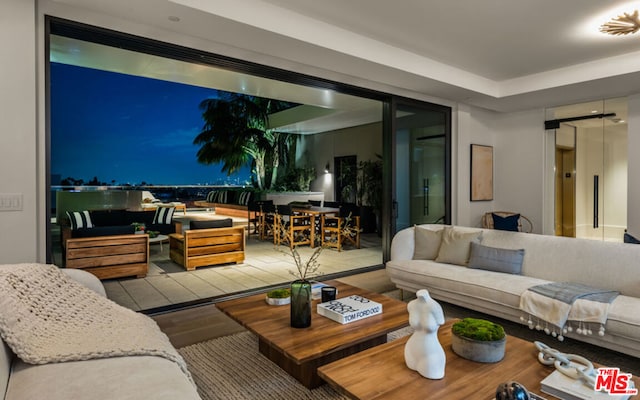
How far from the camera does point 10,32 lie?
2.73m

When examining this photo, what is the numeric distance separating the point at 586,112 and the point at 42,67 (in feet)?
23.0

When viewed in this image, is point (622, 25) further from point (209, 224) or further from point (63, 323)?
point (209, 224)

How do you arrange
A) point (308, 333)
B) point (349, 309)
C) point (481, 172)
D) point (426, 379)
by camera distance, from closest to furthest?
point (426, 379) → point (308, 333) → point (349, 309) → point (481, 172)

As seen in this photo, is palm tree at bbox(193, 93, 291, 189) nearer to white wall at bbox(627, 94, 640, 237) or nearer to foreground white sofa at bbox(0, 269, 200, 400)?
white wall at bbox(627, 94, 640, 237)

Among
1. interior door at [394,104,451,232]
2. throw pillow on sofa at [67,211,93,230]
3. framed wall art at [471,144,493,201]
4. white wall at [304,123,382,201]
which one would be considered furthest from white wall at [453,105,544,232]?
throw pillow on sofa at [67,211,93,230]

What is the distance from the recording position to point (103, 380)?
56.7 inches

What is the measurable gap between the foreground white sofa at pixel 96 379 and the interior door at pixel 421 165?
14.2 ft

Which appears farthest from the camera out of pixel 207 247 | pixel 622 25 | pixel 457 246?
pixel 207 247

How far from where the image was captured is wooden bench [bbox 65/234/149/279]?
4691 mm

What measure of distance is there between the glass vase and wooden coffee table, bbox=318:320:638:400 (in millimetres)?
450

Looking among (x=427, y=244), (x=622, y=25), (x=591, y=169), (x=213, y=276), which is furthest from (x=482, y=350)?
(x=591, y=169)

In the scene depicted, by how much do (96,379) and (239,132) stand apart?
9.86 meters

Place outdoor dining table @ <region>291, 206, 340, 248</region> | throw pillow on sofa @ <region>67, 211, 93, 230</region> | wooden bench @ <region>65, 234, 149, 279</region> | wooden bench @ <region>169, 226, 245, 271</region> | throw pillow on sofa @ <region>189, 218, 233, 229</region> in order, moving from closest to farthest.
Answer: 1. wooden bench @ <region>65, 234, 149, 279</region>
2. wooden bench @ <region>169, 226, 245, 271</region>
3. throw pillow on sofa @ <region>189, 218, 233, 229</region>
4. throw pillow on sofa @ <region>67, 211, 93, 230</region>
5. outdoor dining table @ <region>291, 206, 340, 248</region>

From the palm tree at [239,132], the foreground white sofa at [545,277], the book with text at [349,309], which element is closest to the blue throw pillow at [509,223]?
the foreground white sofa at [545,277]
